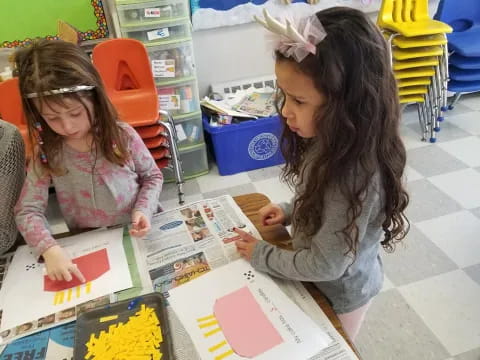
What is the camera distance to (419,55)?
208cm

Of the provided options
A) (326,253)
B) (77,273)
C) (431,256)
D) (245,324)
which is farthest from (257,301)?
(431,256)

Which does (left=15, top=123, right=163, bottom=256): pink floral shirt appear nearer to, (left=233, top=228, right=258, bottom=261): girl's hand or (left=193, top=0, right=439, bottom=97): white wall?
(left=233, top=228, right=258, bottom=261): girl's hand

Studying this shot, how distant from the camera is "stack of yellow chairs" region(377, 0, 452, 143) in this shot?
6.79ft

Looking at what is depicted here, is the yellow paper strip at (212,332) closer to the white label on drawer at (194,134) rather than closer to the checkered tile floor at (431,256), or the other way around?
the checkered tile floor at (431,256)

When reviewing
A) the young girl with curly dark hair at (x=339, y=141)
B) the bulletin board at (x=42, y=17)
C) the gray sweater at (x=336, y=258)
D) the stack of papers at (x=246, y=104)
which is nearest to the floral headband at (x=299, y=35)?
the young girl with curly dark hair at (x=339, y=141)

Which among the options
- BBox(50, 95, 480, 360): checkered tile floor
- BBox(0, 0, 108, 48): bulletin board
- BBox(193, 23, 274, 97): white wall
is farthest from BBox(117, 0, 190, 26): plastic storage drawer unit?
BBox(50, 95, 480, 360): checkered tile floor

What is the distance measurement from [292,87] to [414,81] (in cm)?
194

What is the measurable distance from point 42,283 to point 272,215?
0.49 metres

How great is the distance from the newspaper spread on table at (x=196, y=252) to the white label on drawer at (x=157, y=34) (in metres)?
1.22

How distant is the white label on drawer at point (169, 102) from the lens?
1988mm

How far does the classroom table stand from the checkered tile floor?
0.33 meters

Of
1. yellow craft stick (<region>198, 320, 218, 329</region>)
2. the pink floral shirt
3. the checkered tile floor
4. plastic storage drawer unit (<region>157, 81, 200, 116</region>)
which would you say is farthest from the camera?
plastic storage drawer unit (<region>157, 81, 200, 116</region>)

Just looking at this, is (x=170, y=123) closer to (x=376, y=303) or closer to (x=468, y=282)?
(x=376, y=303)

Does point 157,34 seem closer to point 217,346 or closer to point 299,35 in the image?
point 299,35
